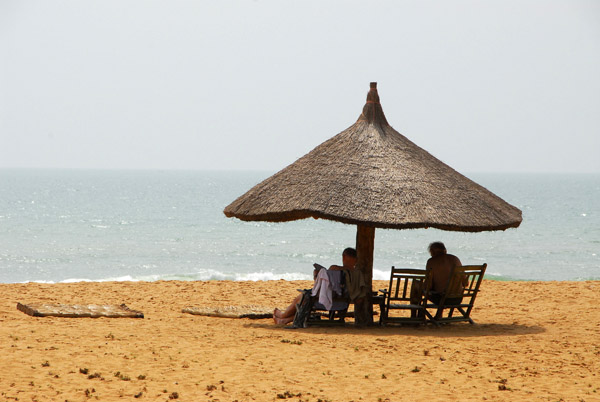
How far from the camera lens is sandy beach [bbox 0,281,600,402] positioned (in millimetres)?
6309

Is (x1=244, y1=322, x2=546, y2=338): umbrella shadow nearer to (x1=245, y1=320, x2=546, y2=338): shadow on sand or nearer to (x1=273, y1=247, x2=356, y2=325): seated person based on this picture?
(x1=245, y1=320, x2=546, y2=338): shadow on sand

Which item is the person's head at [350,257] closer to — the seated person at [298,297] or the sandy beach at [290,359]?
the seated person at [298,297]

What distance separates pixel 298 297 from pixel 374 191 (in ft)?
5.69

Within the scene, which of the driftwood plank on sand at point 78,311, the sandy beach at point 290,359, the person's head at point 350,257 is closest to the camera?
the sandy beach at point 290,359

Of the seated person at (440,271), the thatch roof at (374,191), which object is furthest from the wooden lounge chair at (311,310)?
the seated person at (440,271)

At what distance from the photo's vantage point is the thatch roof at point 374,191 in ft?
29.3

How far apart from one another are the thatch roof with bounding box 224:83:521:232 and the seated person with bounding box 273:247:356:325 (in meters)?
0.60

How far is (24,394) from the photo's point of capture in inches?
235

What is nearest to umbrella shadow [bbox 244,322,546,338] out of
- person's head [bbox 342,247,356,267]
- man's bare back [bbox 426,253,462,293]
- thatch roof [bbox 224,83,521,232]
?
man's bare back [bbox 426,253,462,293]

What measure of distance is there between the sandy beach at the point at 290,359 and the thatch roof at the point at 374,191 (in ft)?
4.78

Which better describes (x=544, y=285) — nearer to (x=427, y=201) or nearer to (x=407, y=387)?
(x=427, y=201)

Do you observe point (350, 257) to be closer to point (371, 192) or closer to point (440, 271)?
point (371, 192)

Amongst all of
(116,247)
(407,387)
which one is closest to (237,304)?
(407,387)

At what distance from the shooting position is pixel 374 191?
30.1 feet
